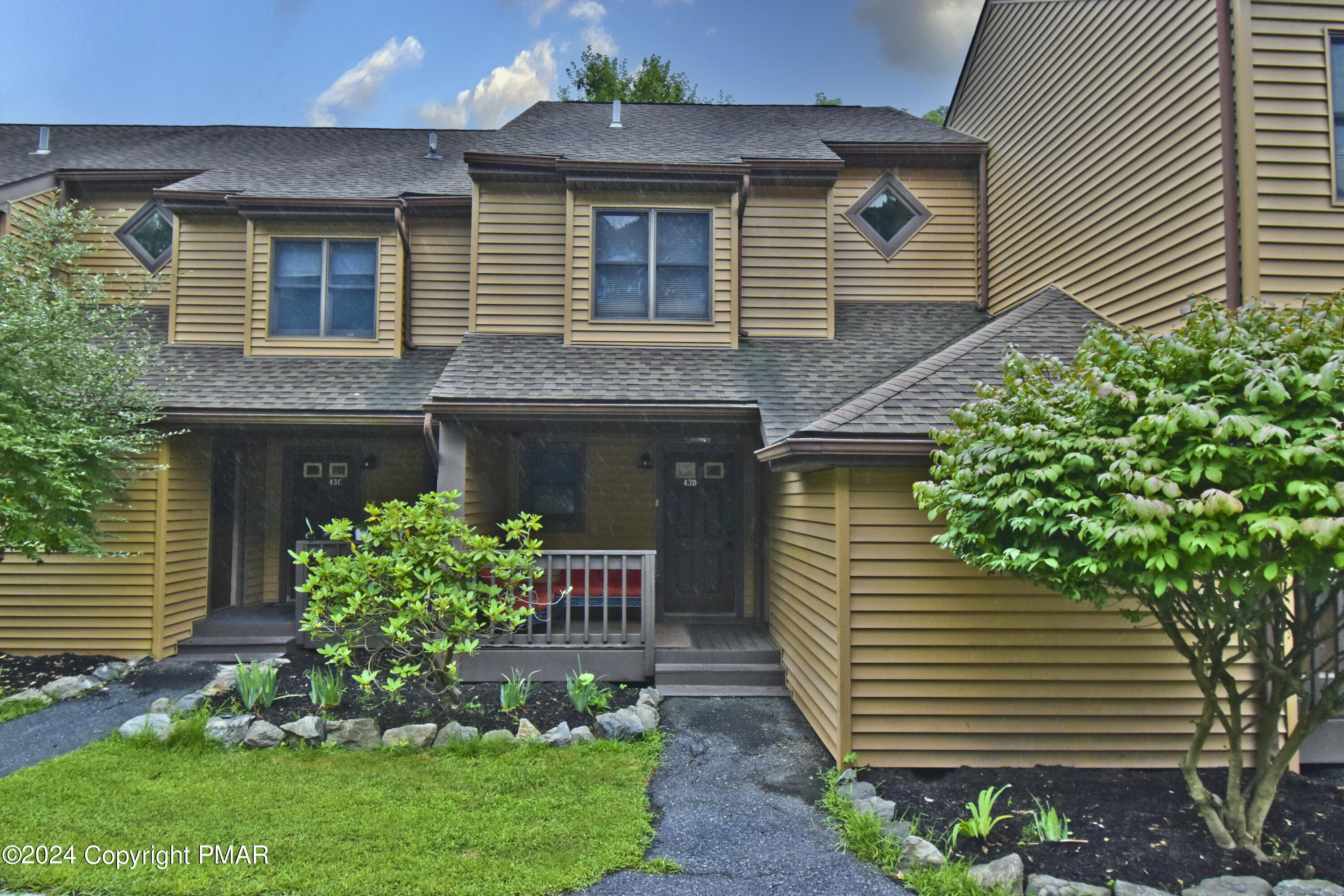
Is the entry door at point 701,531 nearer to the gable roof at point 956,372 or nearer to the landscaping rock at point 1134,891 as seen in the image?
the gable roof at point 956,372

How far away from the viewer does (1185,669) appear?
4.53m

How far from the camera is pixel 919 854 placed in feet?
11.2

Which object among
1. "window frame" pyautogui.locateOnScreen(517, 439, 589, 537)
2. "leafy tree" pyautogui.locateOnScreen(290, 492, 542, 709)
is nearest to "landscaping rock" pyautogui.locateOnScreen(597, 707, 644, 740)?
"leafy tree" pyautogui.locateOnScreen(290, 492, 542, 709)

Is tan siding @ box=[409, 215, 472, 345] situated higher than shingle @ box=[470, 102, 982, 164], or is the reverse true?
shingle @ box=[470, 102, 982, 164]

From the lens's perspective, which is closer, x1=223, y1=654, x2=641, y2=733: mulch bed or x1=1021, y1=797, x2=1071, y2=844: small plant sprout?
x1=1021, y1=797, x2=1071, y2=844: small plant sprout

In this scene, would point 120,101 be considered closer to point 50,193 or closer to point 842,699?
point 50,193

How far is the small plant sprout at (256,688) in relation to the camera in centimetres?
537

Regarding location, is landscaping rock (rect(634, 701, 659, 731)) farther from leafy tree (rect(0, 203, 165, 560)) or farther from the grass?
leafy tree (rect(0, 203, 165, 560))

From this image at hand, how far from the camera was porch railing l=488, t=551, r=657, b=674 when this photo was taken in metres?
6.32

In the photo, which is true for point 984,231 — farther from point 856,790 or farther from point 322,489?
point 322,489

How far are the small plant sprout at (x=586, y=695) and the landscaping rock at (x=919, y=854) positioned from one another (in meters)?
2.67

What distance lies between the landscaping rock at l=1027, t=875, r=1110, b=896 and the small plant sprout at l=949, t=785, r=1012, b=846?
352 millimetres

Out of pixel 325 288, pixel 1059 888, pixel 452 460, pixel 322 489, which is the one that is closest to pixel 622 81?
pixel 325 288

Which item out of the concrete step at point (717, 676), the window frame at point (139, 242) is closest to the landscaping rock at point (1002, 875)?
the concrete step at point (717, 676)
